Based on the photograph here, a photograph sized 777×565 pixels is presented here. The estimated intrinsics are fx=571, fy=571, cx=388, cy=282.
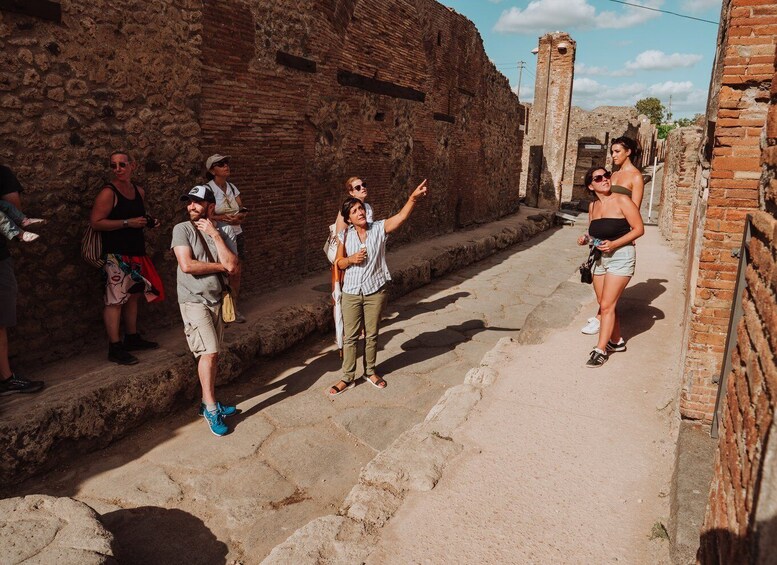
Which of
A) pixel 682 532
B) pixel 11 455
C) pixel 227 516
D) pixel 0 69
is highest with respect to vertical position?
pixel 0 69

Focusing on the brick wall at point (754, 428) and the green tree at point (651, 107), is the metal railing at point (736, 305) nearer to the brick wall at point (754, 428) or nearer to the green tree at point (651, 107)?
the brick wall at point (754, 428)

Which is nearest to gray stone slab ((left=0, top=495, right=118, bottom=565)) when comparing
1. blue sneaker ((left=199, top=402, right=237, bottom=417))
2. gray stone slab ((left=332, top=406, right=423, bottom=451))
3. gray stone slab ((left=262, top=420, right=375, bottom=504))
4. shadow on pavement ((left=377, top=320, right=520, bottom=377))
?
gray stone slab ((left=262, top=420, right=375, bottom=504))

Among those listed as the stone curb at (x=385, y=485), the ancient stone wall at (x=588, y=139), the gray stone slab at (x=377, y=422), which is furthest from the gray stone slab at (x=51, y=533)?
the ancient stone wall at (x=588, y=139)

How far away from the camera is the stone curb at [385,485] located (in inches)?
90.9

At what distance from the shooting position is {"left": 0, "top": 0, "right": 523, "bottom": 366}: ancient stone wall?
3.96 m

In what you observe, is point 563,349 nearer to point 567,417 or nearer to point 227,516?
point 567,417

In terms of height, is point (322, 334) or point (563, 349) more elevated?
point (563, 349)

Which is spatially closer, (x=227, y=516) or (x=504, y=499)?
(x=504, y=499)

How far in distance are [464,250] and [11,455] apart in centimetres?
768

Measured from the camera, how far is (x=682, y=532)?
2.27 metres

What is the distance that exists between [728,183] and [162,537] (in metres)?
3.41

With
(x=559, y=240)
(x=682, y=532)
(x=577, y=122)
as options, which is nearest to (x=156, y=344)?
(x=682, y=532)

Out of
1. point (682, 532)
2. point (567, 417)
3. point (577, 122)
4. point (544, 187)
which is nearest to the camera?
point (682, 532)

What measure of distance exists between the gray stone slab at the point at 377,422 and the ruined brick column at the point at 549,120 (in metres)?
16.0
